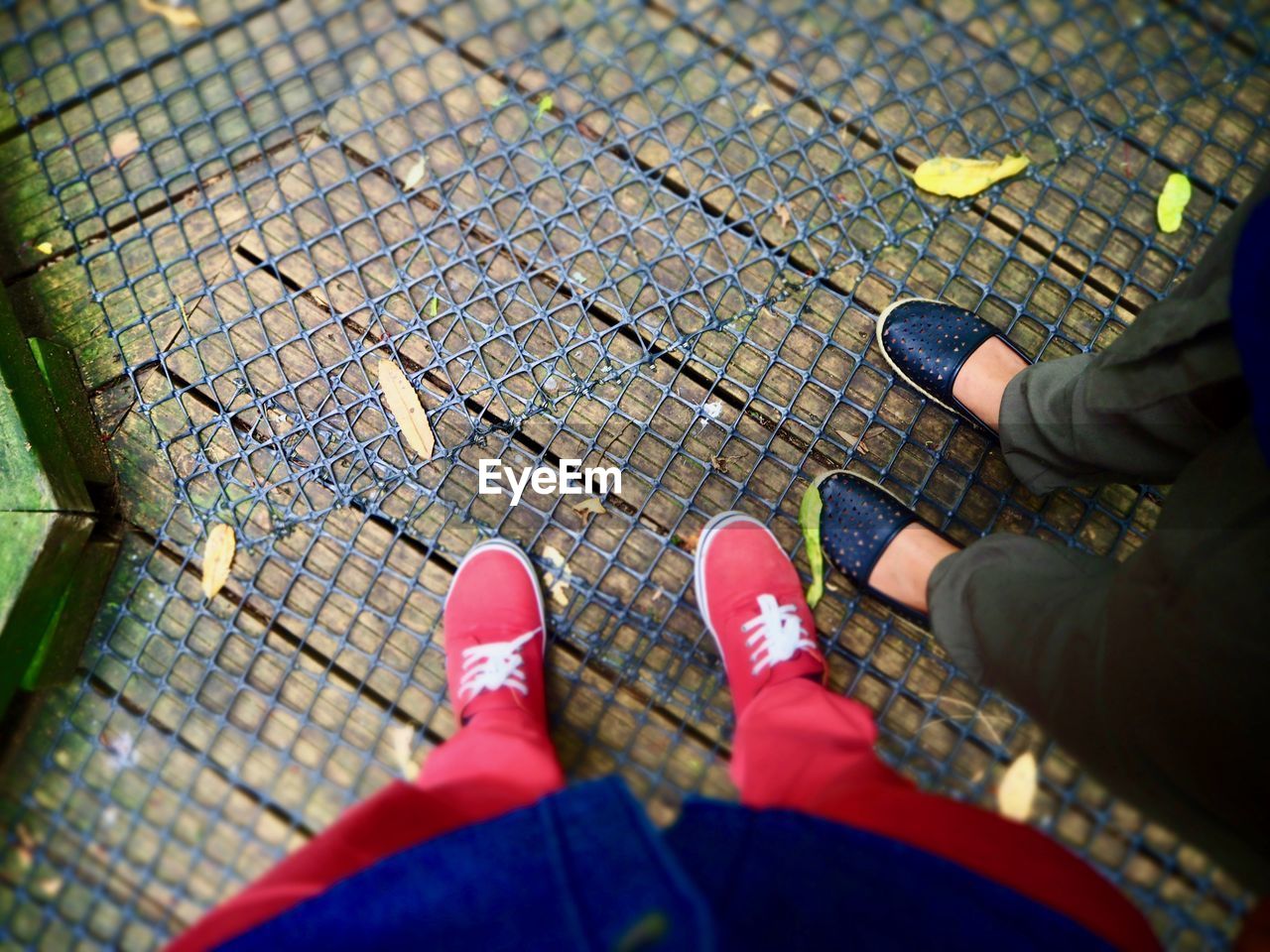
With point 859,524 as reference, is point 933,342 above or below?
above

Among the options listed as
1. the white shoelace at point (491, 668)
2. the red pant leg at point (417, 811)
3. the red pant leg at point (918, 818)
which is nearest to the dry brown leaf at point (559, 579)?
the white shoelace at point (491, 668)

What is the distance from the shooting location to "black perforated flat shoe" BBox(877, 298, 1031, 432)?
53.6 inches

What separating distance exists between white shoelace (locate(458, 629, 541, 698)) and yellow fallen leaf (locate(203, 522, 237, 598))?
489 millimetres

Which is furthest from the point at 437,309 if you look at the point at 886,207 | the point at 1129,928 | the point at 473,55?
the point at 1129,928

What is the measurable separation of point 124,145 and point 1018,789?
215cm

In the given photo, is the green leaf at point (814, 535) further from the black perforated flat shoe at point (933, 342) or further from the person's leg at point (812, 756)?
the black perforated flat shoe at point (933, 342)

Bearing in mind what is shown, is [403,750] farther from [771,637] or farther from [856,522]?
[856,522]

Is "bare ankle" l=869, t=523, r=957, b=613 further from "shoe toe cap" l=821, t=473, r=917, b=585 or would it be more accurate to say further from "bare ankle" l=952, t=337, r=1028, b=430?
"bare ankle" l=952, t=337, r=1028, b=430

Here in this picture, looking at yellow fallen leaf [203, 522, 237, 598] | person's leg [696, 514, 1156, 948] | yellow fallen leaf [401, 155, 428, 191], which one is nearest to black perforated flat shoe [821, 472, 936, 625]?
person's leg [696, 514, 1156, 948]

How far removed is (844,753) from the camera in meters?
1.07

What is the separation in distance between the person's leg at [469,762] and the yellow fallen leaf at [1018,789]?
0.82 meters

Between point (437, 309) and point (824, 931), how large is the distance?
1192 millimetres

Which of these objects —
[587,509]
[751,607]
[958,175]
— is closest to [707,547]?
[751,607]

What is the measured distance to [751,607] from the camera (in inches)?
51.6
